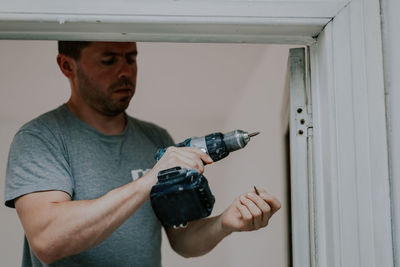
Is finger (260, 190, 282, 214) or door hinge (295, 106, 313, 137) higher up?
door hinge (295, 106, 313, 137)

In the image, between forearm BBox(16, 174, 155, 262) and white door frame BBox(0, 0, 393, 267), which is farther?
forearm BBox(16, 174, 155, 262)

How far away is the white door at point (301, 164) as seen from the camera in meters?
0.74

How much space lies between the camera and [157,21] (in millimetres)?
697

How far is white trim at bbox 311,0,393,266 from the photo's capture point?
667mm

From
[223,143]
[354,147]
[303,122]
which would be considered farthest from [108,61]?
[354,147]

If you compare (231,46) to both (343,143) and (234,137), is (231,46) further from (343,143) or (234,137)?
(343,143)

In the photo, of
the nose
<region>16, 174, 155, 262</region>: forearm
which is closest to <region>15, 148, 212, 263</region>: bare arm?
<region>16, 174, 155, 262</region>: forearm

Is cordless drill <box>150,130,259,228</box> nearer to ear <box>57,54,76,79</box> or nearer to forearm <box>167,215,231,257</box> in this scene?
forearm <box>167,215,231,257</box>

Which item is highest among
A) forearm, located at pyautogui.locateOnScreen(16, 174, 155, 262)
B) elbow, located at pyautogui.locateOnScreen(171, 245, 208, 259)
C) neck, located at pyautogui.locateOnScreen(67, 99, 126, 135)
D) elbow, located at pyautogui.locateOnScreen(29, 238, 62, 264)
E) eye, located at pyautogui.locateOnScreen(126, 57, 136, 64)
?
eye, located at pyautogui.locateOnScreen(126, 57, 136, 64)

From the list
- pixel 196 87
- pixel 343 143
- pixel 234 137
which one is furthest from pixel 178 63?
pixel 343 143

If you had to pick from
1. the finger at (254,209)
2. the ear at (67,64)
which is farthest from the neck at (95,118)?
the finger at (254,209)

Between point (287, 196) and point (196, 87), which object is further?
point (196, 87)

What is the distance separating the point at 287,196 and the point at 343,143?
1.25m

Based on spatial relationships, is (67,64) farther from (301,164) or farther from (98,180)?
(301,164)
